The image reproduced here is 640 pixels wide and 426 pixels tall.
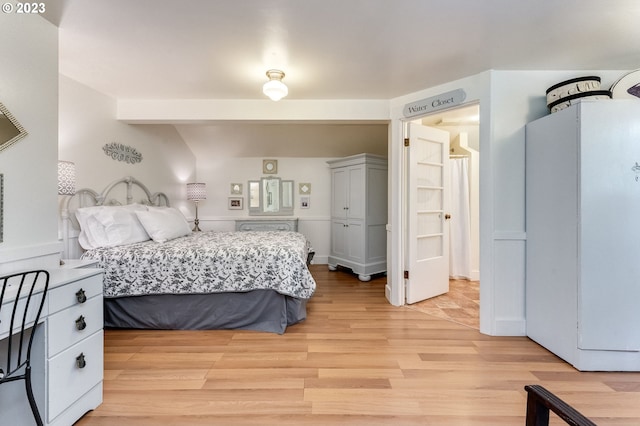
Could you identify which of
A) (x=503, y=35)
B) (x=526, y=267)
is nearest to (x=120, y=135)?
(x=503, y=35)

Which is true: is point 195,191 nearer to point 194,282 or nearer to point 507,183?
point 194,282

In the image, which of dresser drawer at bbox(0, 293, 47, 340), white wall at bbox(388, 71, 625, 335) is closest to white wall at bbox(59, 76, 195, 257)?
dresser drawer at bbox(0, 293, 47, 340)

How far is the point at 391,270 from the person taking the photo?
3.13m

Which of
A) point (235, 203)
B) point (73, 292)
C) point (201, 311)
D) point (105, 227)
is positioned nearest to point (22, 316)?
point (73, 292)

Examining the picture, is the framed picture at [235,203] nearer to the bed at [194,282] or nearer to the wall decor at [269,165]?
the wall decor at [269,165]

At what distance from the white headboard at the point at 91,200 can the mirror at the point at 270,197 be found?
68.1 inches

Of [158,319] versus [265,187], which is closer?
[158,319]

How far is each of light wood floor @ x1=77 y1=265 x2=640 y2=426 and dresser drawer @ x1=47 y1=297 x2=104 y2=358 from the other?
46 cm

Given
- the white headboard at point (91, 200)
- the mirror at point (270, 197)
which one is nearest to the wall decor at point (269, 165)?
the mirror at point (270, 197)

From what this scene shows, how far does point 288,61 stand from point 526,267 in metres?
2.64

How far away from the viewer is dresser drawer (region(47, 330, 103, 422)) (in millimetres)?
1255

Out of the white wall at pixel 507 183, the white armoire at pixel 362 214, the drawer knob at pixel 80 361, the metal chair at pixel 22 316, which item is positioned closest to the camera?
the metal chair at pixel 22 316

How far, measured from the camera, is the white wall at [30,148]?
145 centimetres

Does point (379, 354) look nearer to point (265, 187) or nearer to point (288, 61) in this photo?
point (288, 61)
